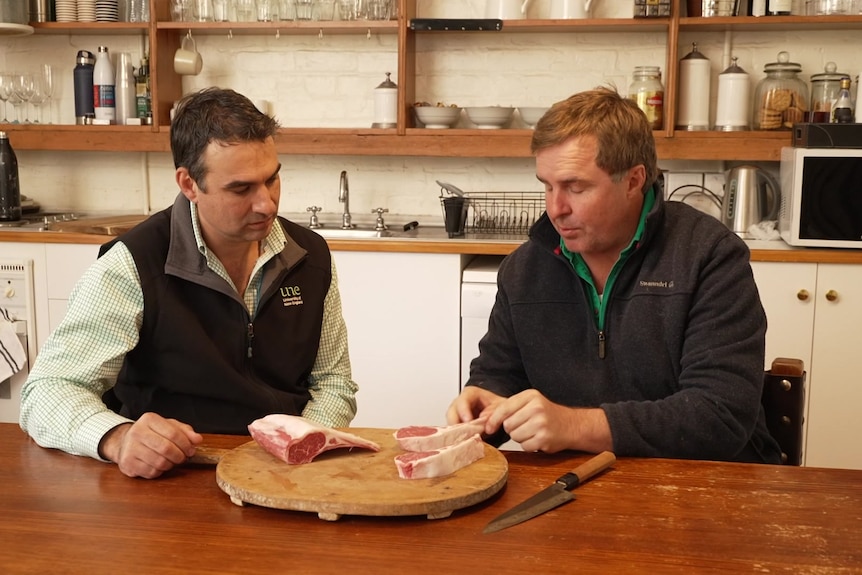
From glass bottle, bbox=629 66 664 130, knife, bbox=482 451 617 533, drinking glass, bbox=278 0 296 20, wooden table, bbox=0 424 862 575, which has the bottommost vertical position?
wooden table, bbox=0 424 862 575

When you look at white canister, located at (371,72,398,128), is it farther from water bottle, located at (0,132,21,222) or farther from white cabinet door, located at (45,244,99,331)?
water bottle, located at (0,132,21,222)

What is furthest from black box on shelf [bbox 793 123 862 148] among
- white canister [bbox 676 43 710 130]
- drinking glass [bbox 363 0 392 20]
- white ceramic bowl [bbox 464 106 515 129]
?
drinking glass [bbox 363 0 392 20]

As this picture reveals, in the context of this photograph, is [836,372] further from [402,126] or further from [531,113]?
[402,126]

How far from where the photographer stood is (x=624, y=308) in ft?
6.42

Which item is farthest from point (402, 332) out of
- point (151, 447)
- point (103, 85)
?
point (151, 447)

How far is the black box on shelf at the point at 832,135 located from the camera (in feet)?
11.5

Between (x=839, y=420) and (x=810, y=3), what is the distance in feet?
5.42

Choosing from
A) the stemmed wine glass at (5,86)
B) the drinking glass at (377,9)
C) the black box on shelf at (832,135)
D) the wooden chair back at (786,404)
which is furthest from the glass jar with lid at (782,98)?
the stemmed wine glass at (5,86)

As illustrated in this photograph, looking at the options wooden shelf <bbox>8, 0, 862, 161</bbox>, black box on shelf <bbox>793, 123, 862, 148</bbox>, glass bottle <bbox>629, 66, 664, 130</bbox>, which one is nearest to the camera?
black box on shelf <bbox>793, 123, 862, 148</bbox>

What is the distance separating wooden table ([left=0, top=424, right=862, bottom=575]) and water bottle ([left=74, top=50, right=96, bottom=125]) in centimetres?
318

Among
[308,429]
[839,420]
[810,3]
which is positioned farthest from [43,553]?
[810,3]

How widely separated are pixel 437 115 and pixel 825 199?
1.56 metres

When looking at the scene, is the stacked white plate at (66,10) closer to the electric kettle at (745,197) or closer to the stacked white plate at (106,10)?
the stacked white plate at (106,10)

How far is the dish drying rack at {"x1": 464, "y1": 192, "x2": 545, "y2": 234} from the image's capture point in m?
4.10
